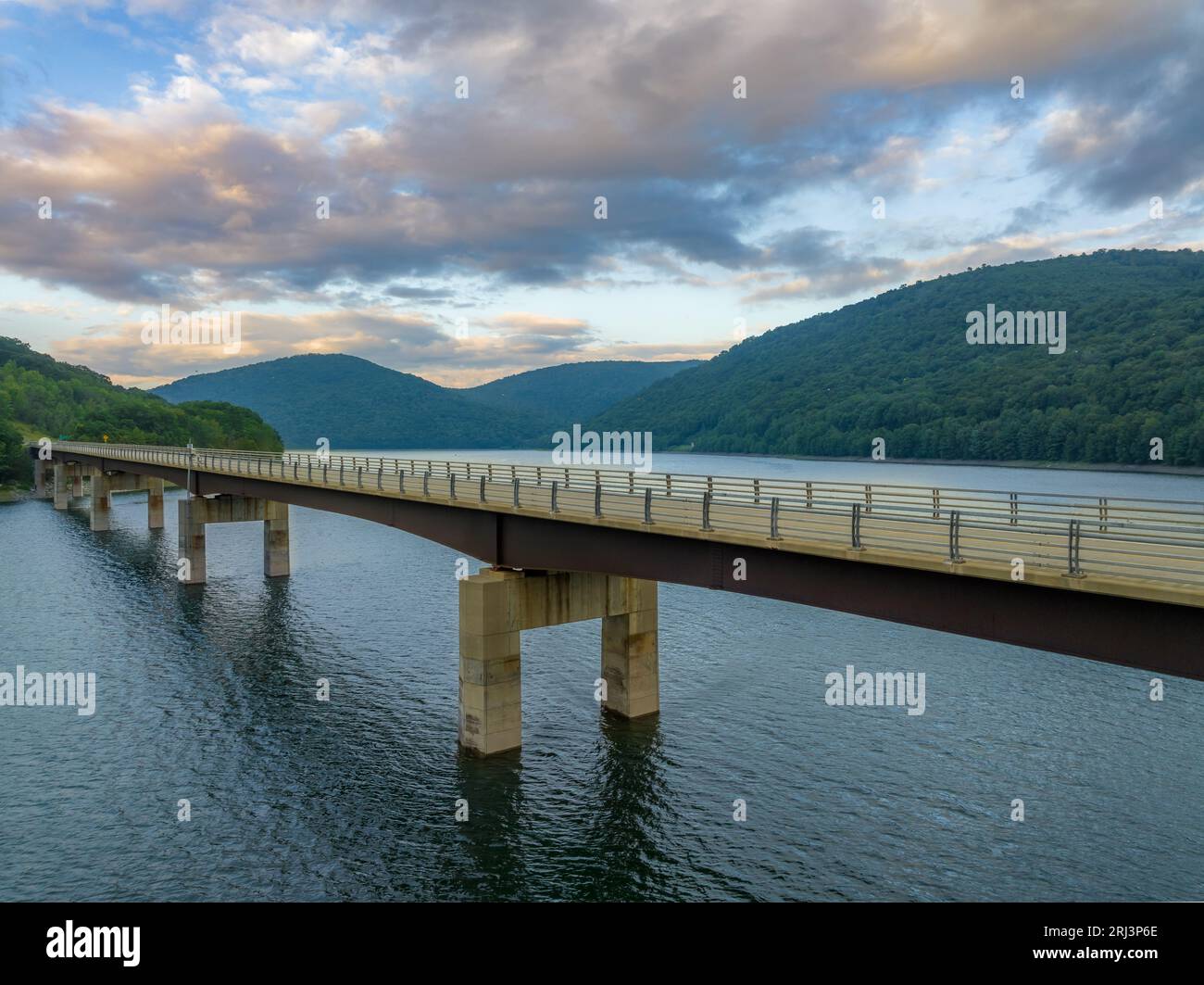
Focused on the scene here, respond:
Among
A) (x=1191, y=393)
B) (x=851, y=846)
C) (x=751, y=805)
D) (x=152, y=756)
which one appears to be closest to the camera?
(x=851, y=846)

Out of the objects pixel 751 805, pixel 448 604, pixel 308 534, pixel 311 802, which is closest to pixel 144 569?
pixel 308 534

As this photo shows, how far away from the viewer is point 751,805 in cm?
2272

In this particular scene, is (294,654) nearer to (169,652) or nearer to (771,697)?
(169,652)

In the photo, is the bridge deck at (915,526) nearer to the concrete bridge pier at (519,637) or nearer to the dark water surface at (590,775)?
the concrete bridge pier at (519,637)

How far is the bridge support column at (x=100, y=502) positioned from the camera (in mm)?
87375

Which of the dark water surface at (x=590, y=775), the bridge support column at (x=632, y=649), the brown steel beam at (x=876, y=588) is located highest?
the brown steel beam at (x=876, y=588)

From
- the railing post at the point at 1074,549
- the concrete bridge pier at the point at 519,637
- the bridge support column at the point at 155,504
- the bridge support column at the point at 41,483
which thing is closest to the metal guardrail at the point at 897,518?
the railing post at the point at 1074,549

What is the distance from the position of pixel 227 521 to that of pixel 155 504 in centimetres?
3582

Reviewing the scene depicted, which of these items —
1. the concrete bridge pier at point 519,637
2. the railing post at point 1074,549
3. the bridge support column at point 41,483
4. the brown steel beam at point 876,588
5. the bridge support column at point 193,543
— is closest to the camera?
the brown steel beam at point 876,588

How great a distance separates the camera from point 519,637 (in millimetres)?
27219

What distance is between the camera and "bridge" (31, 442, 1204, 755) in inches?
550

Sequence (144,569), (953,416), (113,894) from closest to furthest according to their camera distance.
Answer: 1. (113,894)
2. (144,569)
3. (953,416)

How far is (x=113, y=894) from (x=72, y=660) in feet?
76.7

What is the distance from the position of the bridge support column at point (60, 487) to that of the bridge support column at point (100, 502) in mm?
26536
